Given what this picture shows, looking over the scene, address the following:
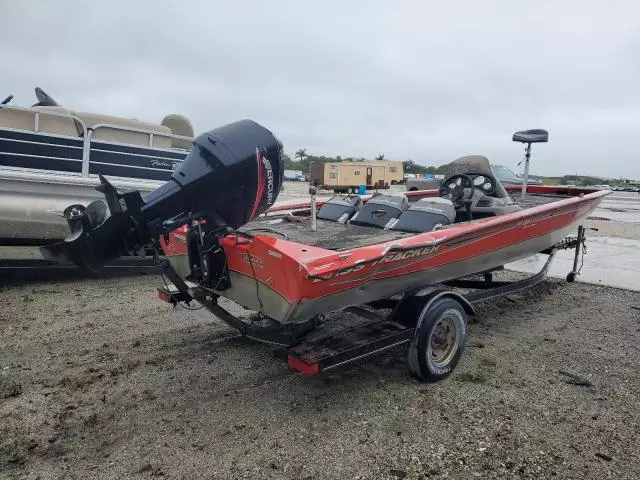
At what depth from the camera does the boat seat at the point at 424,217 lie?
441cm

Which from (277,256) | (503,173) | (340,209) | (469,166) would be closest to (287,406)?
(277,256)

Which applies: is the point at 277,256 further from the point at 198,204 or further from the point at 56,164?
the point at 56,164

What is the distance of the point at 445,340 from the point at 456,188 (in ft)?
8.19

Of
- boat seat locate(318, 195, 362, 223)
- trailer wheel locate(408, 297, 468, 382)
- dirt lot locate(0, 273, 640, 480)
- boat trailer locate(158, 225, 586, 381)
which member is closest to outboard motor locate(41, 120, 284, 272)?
boat trailer locate(158, 225, 586, 381)

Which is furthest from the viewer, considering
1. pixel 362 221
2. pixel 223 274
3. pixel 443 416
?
pixel 362 221

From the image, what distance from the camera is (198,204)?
3.45 meters

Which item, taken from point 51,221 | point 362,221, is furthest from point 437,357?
point 51,221

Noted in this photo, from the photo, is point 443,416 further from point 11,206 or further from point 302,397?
point 11,206

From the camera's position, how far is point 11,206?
18.6ft

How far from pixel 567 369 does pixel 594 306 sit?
232cm

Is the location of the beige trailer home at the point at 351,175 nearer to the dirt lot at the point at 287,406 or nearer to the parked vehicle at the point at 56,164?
the parked vehicle at the point at 56,164

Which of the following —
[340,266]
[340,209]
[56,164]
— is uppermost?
[56,164]

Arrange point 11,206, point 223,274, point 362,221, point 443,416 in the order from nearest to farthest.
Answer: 1. point 443,416
2. point 223,274
3. point 362,221
4. point 11,206

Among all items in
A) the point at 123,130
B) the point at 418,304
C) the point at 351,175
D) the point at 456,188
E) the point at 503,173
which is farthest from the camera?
the point at 351,175
